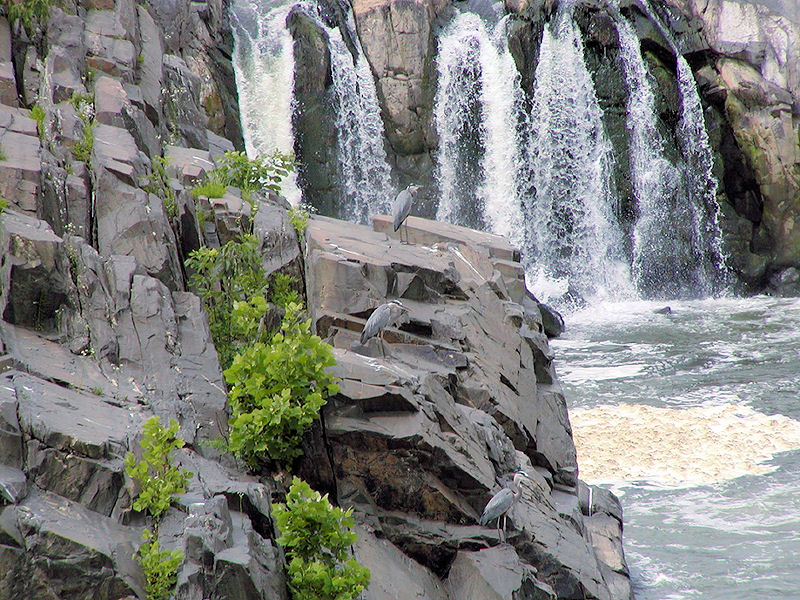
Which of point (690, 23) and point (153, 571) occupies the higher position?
point (690, 23)

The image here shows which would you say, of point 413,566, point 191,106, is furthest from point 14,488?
point 191,106

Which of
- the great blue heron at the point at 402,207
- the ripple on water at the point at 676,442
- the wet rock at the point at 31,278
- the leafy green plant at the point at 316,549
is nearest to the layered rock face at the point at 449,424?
the great blue heron at the point at 402,207

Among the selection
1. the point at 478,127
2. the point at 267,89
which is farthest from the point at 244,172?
the point at 478,127

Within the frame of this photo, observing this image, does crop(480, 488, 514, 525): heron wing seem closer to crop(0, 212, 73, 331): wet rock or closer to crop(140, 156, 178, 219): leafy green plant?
crop(0, 212, 73, 331): wet rock

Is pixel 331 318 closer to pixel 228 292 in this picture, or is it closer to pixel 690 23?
pixel 228 292

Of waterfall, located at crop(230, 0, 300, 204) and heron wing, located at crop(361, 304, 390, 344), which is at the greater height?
waterfall, located at crop(230, 0, 300, 204)

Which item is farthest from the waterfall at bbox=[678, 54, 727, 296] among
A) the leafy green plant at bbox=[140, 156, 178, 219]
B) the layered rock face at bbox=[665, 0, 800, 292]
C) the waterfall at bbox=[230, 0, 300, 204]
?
the leafy green plant at bbox=[140, 156, 178, 219]

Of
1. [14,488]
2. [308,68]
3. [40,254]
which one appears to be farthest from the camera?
[308,68]

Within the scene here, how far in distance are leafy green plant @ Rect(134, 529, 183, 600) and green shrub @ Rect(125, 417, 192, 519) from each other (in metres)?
0.28

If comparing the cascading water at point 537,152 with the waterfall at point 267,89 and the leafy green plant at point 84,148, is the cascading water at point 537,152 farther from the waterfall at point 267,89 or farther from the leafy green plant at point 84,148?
the leafy green plant at point 84,148

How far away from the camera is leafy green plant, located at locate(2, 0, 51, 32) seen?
30.7ft

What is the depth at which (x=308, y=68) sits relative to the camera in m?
20.4

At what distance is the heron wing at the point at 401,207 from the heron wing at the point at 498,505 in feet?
13.0

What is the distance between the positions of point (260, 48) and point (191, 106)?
1003 centimetres
